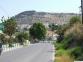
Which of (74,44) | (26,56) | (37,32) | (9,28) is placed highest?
(74,44)

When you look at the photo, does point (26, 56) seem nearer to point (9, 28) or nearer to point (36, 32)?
point (9, 28)

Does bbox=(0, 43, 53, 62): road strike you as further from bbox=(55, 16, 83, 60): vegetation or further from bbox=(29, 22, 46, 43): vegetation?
bbox=(29, 22, 46, 43): vegetation

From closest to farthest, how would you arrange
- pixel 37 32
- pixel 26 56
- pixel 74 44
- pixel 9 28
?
pixel 26 56, pixel 74 44, pixel 9 28, pixel 37 32

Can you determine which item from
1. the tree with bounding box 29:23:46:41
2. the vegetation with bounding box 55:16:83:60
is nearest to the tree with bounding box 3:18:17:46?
the vegetation with bounding box 55:16:83:60

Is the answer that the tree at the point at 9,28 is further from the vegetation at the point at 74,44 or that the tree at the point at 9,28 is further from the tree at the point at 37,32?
the tree at the point at 37,32

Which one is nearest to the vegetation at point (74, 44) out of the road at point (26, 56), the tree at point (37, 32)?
the road at point (26, 56)

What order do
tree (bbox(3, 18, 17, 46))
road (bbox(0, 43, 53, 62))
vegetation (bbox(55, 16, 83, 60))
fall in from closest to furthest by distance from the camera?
1. vegetation (bbox(55, 16, 83, 60))
2. road (bbox(0, 43, 53, 62))
3. tree (bbox(3, 18, 17, 46))

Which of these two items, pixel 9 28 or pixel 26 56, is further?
pixel 9 28

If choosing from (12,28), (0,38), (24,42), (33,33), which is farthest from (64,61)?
(33,33)

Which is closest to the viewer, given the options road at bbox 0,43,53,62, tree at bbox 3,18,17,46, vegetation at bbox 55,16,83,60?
vegetation at bbox 55,16,83,60

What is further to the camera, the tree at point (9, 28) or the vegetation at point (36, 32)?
the vegetation at point (36, 32)

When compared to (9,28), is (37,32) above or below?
below

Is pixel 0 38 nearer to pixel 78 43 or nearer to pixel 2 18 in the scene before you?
pixel 2 18

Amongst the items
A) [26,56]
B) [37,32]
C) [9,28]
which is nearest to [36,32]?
[37,32]
